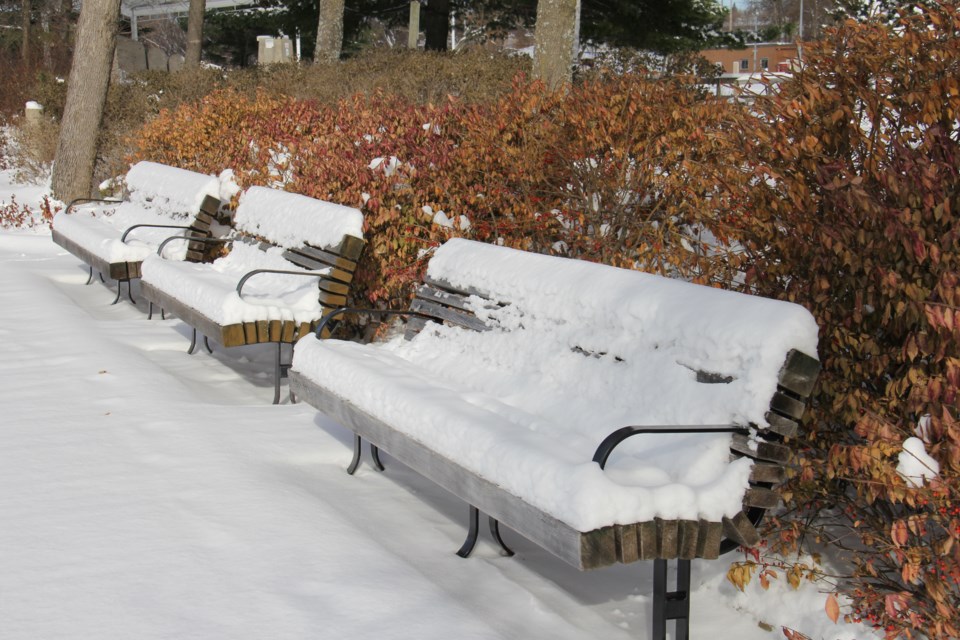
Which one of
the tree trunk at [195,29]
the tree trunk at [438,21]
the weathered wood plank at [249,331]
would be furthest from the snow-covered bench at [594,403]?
the tree trunk at [195,29]

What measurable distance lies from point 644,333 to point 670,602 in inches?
35.9

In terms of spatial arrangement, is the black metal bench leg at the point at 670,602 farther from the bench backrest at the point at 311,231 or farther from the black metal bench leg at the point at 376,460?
the bench backrest at the point at 311,231

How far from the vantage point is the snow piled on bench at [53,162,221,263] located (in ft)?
26.7

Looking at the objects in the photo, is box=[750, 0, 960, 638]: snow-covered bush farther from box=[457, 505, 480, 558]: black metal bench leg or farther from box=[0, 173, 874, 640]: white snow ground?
box=[457, 505, 480, 558]: black metal bench leg

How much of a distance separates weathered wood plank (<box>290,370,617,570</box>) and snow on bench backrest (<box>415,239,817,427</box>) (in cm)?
56

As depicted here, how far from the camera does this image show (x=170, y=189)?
8.95 metres

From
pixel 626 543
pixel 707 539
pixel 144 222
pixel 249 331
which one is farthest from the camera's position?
pixel 144 222

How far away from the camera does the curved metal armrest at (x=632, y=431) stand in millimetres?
2947

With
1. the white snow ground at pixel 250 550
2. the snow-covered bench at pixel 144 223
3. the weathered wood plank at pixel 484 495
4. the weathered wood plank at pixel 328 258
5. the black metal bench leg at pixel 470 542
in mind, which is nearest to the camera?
the weathered wood plank at pixel 484 495

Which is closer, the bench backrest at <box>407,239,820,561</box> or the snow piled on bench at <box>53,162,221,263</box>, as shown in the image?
the bench backrest at <box>407,239,820,561</box>

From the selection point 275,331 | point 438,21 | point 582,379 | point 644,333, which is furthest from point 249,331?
point 438,21

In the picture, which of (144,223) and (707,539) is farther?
(144,223)

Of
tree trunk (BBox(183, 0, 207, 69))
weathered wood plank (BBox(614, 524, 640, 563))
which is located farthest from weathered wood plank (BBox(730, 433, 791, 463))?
tree trunk (BBox(183, 0, 207, 69))

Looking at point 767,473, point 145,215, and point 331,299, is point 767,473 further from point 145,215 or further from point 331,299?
point 145,215
